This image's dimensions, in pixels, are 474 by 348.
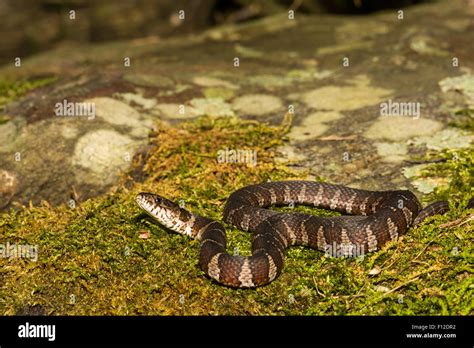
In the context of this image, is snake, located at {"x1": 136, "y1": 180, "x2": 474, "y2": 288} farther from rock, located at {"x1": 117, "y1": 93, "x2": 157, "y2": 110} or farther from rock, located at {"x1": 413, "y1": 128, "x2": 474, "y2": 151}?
rock, located at {"x1": 117, "y1": 93, "x2": 157, "y2": 110}

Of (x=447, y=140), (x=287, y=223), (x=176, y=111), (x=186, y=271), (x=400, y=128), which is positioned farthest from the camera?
(x=176, y=111)

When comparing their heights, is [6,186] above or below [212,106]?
below

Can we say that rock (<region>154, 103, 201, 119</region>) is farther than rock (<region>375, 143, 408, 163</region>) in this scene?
Yes

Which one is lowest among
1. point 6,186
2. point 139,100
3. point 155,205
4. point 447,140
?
point 155,205

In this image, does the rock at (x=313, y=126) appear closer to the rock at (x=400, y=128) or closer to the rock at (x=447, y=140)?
the rock at (x=400, y=128)

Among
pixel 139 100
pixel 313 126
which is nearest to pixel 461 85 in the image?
pixel 313 126

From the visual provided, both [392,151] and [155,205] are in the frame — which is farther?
[392,151]

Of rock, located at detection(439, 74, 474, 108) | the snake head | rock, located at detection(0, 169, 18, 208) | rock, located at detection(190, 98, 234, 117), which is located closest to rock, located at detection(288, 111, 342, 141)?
rock, located at detection(190, 98, 234, 117)

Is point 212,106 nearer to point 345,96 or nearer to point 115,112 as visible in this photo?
point 115,112
